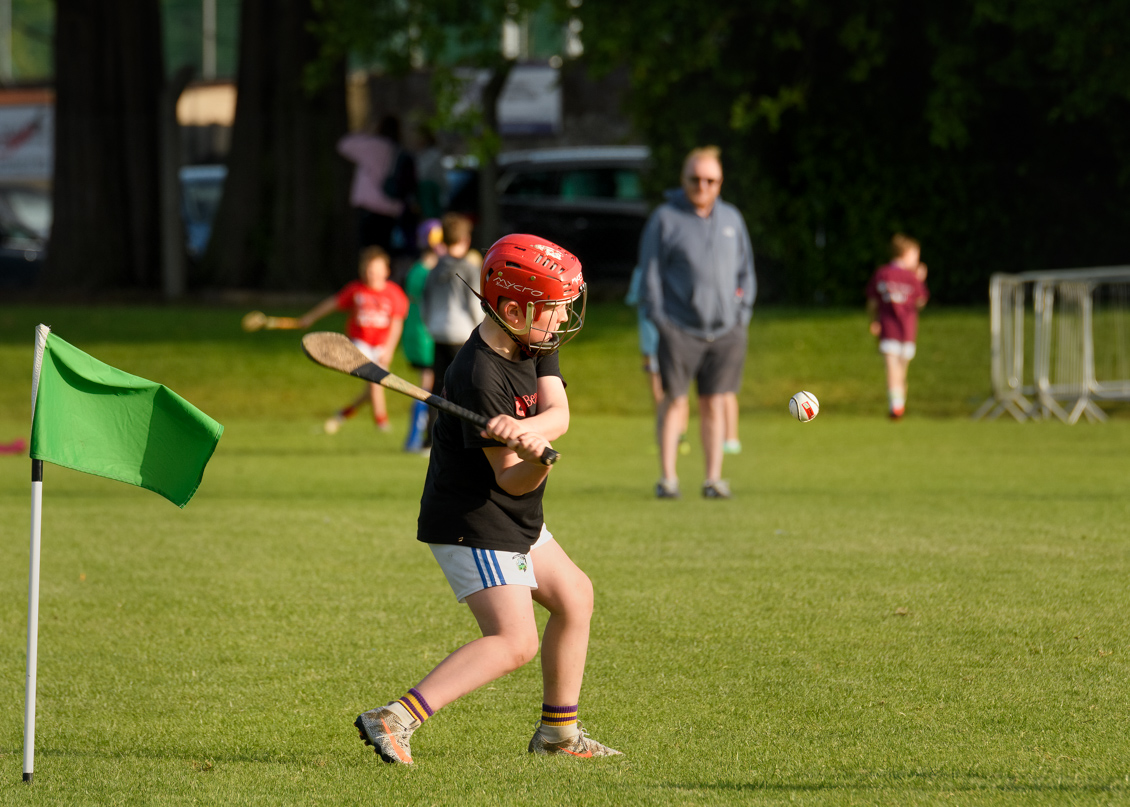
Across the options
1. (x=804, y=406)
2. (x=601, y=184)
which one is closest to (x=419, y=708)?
(x=804, y=406)

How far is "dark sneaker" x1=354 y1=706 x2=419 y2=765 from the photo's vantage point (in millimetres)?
4098

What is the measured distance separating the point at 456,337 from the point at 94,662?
6238 millimetres

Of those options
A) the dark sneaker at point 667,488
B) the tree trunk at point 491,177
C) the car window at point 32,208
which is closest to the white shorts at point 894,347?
the dark sneaker at point 667,488

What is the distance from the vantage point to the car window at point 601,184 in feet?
75.0

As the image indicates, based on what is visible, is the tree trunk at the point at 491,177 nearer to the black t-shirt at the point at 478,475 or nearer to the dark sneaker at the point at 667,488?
the dark sneaker at the point at 667,488

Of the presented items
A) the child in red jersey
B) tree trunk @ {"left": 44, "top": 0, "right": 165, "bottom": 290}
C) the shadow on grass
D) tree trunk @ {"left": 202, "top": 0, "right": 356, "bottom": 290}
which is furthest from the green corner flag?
tree trunk @ {"left": 44, "top": 0, "right": 165, "bottom": 290}

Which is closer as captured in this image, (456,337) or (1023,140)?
(456,337)

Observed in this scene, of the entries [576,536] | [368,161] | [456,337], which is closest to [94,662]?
[576,536]

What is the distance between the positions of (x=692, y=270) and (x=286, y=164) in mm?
14651

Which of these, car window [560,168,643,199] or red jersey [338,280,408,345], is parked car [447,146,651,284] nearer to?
car window [560,168,643,199]

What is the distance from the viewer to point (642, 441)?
13828 mm

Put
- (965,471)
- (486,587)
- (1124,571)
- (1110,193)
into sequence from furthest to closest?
1. (1110,193)
2. (965,471)
3. (1124,571)
4. (486,587)

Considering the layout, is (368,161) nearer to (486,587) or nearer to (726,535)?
(726,535)

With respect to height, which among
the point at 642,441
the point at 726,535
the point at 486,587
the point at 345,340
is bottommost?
the point at 642,441
